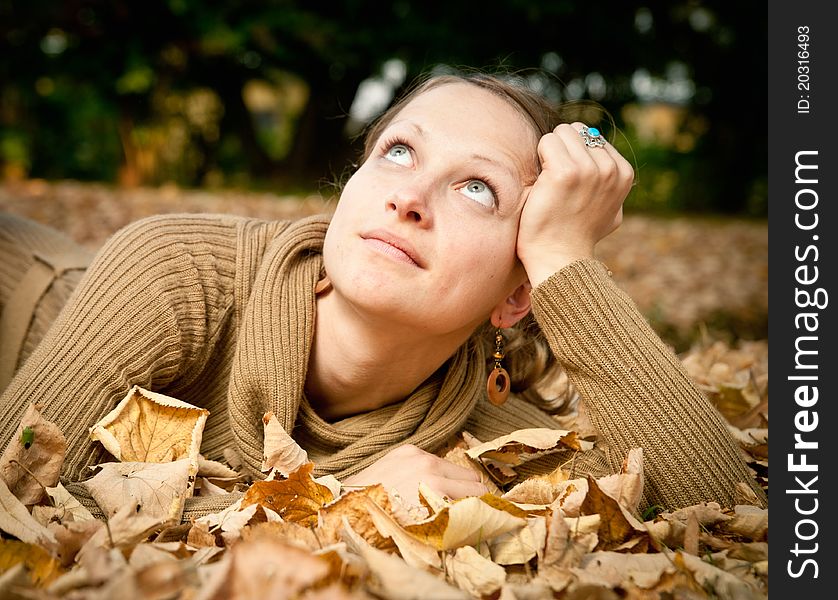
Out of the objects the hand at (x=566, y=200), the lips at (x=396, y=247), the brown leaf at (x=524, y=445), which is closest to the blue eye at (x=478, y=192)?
the hand at (x=566, y=200)

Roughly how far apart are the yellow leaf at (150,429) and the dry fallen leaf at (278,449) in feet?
0.54

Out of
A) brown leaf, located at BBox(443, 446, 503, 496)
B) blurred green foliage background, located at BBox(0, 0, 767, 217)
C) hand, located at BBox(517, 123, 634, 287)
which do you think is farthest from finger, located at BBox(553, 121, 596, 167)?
blurred green foliage background, located at BBox(0, 0, 767, 217)

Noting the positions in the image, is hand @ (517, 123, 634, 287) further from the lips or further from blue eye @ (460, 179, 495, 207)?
the lips

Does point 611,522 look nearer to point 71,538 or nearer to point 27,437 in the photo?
point 71,538

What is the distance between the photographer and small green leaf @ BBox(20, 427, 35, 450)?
1.80 meters

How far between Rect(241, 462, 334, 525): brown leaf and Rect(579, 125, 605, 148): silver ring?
1.17m

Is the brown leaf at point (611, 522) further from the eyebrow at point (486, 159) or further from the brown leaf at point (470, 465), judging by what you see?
the eyebrow at point (486, 159)

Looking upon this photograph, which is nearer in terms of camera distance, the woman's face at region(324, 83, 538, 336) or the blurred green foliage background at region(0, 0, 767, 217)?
the woman's face at region(324, 83, 538, 336)

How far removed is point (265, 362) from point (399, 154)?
0.63 m

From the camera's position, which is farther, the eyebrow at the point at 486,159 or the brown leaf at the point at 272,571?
the eyebrow at the point at 486,159

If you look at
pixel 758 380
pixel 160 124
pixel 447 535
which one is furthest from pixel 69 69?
pixel 447 535

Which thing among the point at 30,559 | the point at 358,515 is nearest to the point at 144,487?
the point at 30,559

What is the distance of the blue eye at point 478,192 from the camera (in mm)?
2125
